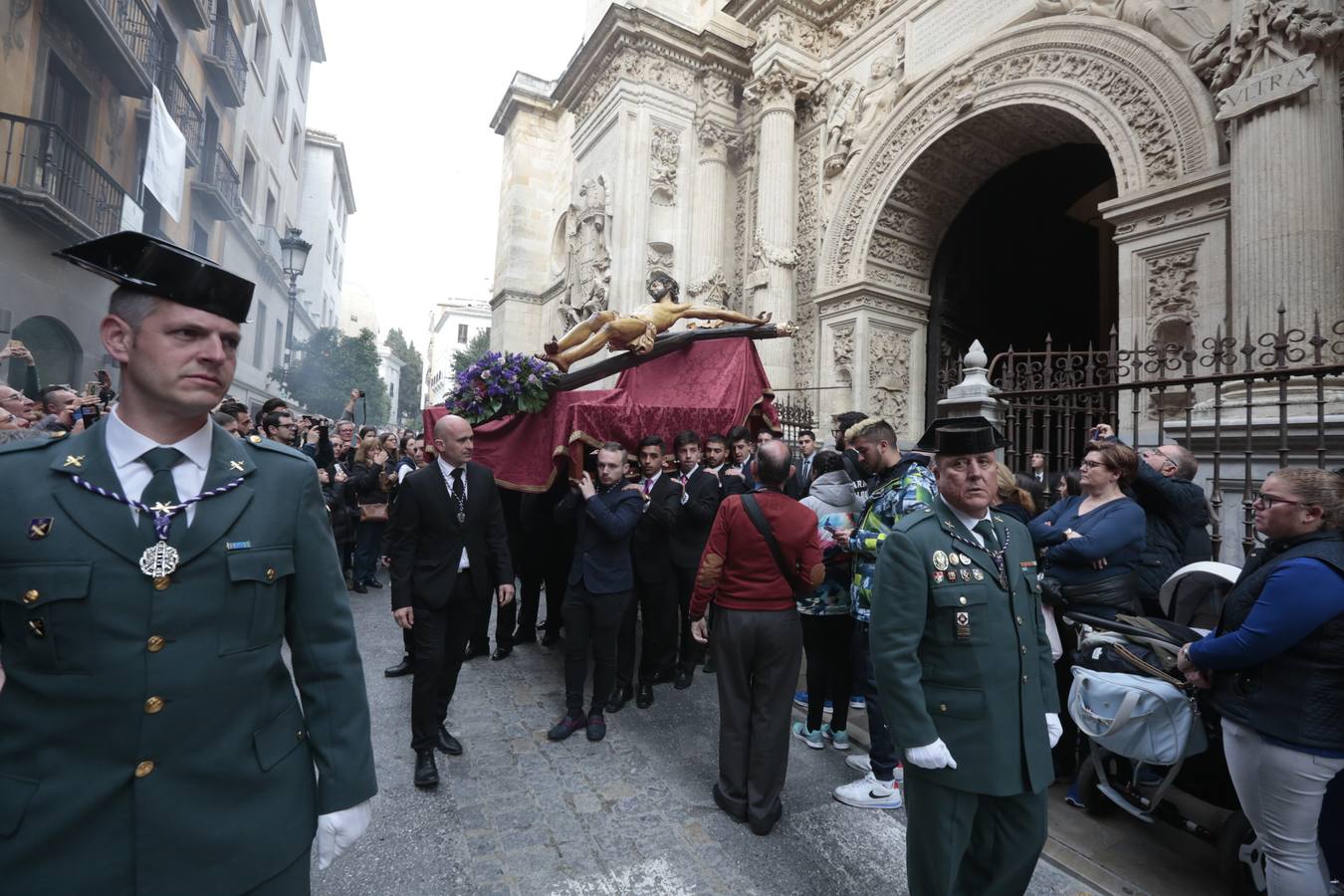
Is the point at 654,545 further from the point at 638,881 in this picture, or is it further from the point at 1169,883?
the point at 1169,883

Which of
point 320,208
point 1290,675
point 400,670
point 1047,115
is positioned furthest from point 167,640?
point 320,208

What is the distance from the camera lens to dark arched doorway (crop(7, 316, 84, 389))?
29.0 ft

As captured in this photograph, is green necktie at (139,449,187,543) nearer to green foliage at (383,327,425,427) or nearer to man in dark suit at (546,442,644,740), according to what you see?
man in dark suit at (546,442,644,740)

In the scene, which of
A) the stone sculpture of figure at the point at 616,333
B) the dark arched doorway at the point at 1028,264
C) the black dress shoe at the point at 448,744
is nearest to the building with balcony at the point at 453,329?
the dark arched doorway at the point at 1028,264

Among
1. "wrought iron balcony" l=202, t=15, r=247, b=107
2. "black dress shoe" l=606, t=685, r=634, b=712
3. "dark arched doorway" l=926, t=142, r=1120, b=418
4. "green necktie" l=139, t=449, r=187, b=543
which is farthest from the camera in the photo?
"wrought iron balcony" l=202, t=15, r=247, b=107

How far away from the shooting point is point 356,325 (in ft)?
216

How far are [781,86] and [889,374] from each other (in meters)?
6.09

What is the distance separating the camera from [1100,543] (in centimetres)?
335

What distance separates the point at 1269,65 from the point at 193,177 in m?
19.7

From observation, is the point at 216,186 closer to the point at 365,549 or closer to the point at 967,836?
the point at 365,549

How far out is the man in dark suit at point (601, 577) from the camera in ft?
14.2

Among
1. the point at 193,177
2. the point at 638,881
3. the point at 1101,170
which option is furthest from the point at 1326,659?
the point at 193,177

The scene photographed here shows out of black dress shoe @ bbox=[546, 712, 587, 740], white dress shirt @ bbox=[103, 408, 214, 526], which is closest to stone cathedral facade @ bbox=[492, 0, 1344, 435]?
black dress shoe @ bbox=[546, 712, 587, 740]

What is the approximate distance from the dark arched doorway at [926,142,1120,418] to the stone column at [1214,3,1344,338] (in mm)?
4948
